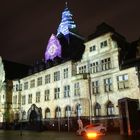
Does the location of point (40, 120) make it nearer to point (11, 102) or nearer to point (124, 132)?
point (11, 102)

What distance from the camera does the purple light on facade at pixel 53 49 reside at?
61.9 meters

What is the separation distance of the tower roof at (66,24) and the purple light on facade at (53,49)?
13.1 meters

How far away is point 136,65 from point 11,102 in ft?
133

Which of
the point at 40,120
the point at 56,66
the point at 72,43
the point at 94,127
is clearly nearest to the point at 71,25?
the point at 72,43

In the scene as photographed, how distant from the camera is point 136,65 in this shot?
38.1 metres

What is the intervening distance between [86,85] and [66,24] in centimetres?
3983

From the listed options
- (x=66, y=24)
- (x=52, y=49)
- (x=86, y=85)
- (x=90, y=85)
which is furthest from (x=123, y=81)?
(x=66, y=24)

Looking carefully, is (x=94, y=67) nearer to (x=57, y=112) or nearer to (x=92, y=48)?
(x=92, y=48)

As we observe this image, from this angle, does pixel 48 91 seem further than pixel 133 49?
Yes

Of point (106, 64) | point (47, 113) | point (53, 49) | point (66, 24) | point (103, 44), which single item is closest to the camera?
point (106, 64)

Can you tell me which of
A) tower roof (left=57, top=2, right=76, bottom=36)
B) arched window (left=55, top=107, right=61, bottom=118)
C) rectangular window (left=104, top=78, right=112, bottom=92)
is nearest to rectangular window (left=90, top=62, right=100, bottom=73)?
rectangular window (left=104, top=78, right=112, bottom=92)

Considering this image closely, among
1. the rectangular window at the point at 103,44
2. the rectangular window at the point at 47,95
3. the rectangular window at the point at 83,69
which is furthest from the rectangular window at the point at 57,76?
the rectangular window at the point at 103,44

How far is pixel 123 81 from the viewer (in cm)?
4066

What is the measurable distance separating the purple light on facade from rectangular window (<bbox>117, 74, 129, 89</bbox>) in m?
22.9
